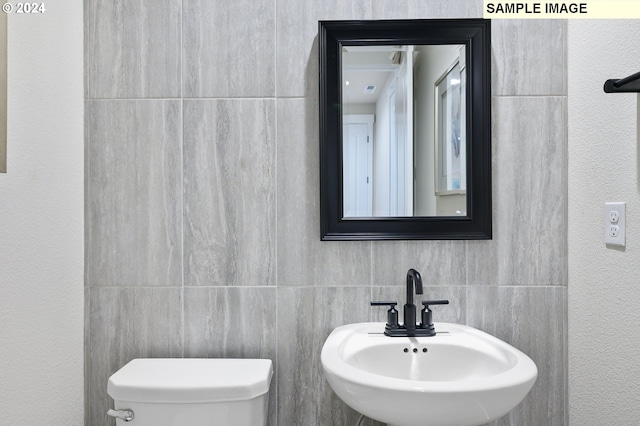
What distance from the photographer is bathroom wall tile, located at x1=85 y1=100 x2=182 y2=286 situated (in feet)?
5.03

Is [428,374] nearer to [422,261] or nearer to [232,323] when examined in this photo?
[422,261]

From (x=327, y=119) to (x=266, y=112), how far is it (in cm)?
20

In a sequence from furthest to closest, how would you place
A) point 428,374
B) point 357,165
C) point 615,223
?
point 357,165 < point 428,374 < point 615,223

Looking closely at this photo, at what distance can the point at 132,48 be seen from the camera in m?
1.53

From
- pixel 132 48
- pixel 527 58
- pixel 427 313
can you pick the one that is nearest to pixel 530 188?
pixel 527 58

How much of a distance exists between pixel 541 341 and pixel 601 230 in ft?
1.35

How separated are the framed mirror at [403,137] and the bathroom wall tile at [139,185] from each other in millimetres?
485

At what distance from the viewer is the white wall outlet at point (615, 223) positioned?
3.98ft

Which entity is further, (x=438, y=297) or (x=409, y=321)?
(x=438, y=297)

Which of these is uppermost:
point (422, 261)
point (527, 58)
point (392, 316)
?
point (527, 58)

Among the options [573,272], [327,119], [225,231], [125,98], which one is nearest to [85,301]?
[225,231]

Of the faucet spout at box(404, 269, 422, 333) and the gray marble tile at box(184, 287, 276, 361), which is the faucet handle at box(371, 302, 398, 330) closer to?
the faucet spout at box(404, 269, 422, 333)

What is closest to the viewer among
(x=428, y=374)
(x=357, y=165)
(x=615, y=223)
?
(x=615, y=223)

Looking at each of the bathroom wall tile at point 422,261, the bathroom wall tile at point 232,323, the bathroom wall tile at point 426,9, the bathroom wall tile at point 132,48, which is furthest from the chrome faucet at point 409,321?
the bathroom wall tile at point 132,48
